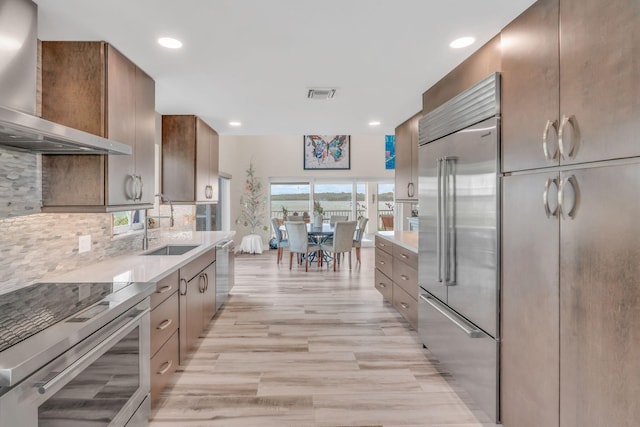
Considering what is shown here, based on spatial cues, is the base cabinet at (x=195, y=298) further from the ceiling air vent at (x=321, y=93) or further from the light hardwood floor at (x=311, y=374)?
the ceiling air vent at (x=321, y=93)

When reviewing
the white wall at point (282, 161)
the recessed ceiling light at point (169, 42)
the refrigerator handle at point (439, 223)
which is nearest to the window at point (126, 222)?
the recessed ceiling light at point (169, 42)

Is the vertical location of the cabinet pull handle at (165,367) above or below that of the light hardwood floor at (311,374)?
above

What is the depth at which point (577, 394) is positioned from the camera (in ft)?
4.42

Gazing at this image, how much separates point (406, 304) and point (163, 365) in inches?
87.2

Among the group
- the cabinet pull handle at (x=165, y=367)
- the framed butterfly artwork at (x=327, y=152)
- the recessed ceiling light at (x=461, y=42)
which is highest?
the framed butterfly artwork at (x=327, y=152)

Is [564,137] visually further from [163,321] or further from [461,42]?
[163,321]

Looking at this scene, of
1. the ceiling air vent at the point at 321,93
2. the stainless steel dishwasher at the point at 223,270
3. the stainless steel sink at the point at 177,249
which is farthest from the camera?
the stainless steel dishwasher at the point at 223,270

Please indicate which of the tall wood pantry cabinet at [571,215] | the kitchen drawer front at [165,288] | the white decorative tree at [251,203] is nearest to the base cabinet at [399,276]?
the tall wood pantry cabinet at [571,215]

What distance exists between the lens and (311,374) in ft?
8.27

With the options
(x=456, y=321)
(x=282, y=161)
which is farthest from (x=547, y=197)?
(x=282, y=161)

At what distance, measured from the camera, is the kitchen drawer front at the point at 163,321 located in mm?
2031

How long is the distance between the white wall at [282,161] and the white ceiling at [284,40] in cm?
520

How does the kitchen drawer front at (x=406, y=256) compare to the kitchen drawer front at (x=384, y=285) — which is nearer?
the kitchen drawer front at (x=406, y=256)

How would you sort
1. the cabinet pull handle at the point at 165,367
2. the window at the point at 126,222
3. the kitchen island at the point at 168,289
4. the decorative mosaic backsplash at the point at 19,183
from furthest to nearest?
the window at the point at 126,222
the cabinet pull handle at the point at 165,367
the kitchen island at the point at 168,289
the decorative mosaic backsplash at the point at 19,183
